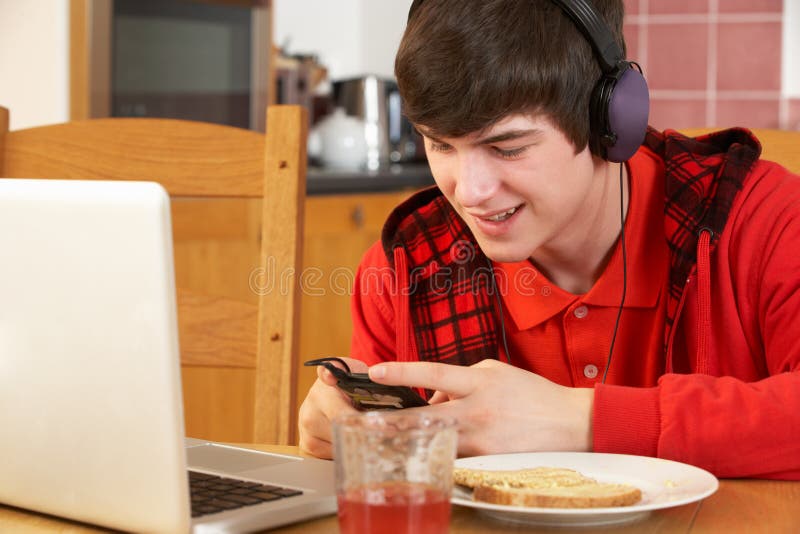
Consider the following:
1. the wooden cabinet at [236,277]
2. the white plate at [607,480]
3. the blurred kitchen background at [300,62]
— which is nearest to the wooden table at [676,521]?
the white plate at [607,480]

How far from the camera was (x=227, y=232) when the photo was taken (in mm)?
2908

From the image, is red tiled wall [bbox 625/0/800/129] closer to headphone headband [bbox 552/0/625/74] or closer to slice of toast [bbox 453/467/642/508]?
headphone headband [bbox 552/0/625/74]

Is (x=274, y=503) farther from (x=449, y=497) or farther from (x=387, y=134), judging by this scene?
(x=387, y=134)

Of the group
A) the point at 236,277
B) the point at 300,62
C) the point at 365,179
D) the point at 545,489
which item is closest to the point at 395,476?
the point at 545,489

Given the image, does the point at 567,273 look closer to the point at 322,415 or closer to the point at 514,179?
the point at 514,179

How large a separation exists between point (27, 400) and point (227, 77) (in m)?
2.50

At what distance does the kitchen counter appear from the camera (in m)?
3.19

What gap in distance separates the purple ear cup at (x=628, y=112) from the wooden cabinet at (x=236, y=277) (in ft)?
4.96

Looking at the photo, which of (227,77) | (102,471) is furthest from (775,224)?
(227,77)

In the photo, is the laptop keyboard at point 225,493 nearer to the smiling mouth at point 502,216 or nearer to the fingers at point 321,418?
the fingers at point 321,418

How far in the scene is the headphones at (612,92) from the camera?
1.12 m

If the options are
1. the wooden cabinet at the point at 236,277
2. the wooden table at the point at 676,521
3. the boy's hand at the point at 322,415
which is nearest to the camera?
the wooden table at the point at 676,521

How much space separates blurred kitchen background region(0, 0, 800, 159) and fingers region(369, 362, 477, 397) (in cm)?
199

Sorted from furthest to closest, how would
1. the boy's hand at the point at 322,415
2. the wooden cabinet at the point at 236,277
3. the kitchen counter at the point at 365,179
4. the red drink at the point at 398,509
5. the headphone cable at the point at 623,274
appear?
the kitchen counter at the point at 365,179
the wooden cabinet at the point at 236,277
the headphone cable at the point at 623,274
the boy's hand at the point at 322,415
the red drink at the point at 398,509
